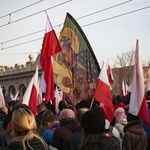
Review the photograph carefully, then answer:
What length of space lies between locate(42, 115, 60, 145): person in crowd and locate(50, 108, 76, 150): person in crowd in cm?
36

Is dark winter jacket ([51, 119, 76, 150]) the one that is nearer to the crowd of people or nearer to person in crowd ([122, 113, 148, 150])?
the crowd of people

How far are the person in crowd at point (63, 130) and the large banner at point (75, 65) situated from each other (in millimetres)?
2648

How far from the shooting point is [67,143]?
3.95 meters

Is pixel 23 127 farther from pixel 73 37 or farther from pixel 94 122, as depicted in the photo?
pixel 73 37

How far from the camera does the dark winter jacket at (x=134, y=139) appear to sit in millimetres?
4621

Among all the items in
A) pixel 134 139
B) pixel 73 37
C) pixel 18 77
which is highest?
pixel 18 77

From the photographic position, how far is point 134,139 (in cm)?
464

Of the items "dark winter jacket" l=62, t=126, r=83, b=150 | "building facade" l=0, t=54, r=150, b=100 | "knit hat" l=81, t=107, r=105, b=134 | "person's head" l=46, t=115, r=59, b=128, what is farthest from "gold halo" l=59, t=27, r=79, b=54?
"building facade" l=0, t=54, r=150, b=100

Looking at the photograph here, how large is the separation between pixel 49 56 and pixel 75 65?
998 millimetres

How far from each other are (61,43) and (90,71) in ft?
3.53

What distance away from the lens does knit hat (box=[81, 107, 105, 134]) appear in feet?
11.1

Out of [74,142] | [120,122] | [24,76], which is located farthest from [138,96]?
[24,76]

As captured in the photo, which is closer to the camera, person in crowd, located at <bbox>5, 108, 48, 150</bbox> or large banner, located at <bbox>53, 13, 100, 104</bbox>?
person in crowd, located at <bbox>5, 108, 48, 150</bbox>

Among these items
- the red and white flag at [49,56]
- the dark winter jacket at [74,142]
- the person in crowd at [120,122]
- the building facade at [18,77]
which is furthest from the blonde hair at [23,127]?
the building facade at [18,77]
